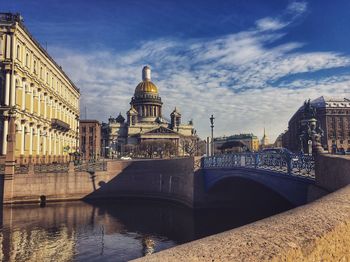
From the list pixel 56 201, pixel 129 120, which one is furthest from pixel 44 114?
pixel 129 120

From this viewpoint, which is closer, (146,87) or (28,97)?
(28,97)

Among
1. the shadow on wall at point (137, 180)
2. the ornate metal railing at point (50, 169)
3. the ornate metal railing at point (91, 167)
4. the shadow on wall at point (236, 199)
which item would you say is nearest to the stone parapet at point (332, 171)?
the shadow on wall at point (236, 199)

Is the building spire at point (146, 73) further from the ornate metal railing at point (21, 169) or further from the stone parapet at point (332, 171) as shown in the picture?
the stone parapet at point (332, 171)

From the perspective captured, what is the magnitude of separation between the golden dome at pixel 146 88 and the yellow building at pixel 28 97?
78.1 metres

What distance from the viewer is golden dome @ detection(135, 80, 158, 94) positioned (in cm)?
14350

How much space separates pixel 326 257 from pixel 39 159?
51635 mm

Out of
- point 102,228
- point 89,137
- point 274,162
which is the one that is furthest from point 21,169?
point 89,137

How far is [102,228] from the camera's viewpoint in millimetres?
27594

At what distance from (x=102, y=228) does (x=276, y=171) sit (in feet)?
50.3

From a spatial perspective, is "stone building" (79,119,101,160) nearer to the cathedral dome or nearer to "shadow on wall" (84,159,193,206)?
the cathedral dome

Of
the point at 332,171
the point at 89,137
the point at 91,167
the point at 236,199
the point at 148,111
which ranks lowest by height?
the point at 236,199

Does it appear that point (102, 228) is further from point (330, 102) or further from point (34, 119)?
point (330, 102)

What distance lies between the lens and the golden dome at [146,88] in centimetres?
14350

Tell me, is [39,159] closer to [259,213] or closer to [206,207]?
[206,207]
